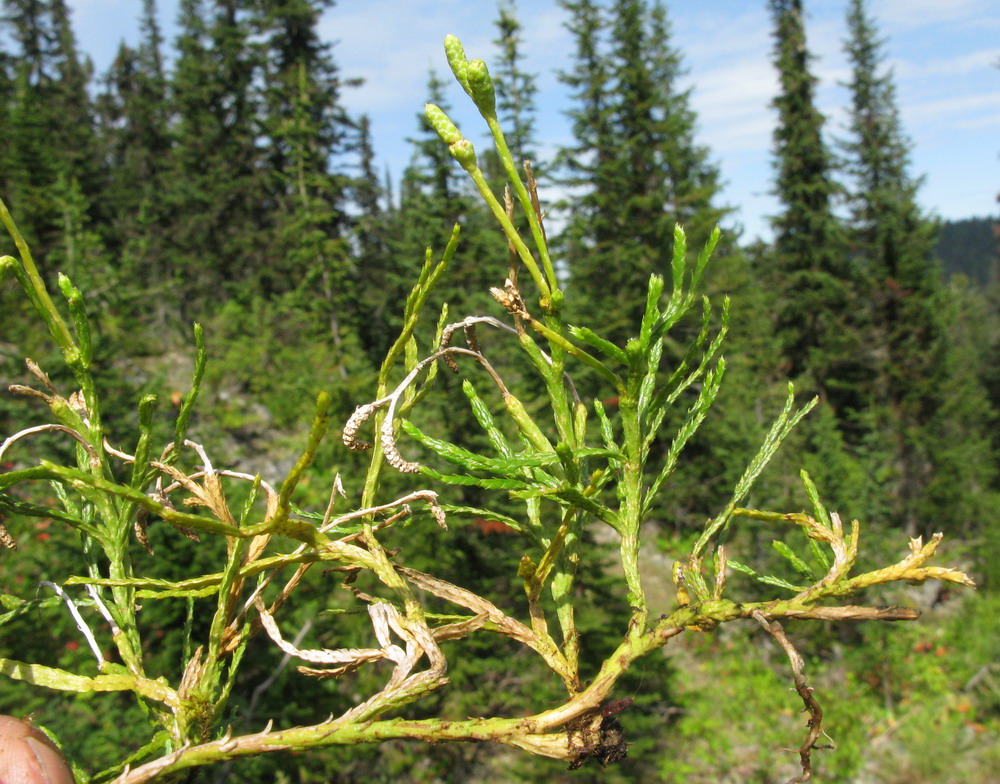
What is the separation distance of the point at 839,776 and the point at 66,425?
1544 centimetres

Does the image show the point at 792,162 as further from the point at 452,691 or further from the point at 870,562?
the point at 452,691

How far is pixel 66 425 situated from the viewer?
935 mm

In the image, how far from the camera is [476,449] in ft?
36.9

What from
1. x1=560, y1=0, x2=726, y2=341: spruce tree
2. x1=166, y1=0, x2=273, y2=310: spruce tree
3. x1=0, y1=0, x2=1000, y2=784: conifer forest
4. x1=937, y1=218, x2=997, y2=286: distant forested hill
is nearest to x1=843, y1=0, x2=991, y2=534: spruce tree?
x1=0, y1=0, x2=1000, y2=784: conifer forest

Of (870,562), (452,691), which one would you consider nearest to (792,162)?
(870,562)

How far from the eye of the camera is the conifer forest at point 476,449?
2.88 ft

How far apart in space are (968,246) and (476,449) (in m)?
177

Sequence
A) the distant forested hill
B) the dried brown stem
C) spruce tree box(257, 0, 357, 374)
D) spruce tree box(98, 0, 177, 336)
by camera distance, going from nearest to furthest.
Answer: the dried brown stem → spruce tree box(257, 0, 357, 374) → spruce tree box(98, 0, 177, 336) → the distant forested hill

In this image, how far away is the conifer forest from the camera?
0.88m

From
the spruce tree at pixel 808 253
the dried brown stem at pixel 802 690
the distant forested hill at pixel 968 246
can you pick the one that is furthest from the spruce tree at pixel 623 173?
the distant forested hill at pixel 968 246

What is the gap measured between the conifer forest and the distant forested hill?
401 ft

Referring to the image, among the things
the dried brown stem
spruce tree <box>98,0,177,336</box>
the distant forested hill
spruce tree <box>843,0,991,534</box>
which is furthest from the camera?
the distant forested hill

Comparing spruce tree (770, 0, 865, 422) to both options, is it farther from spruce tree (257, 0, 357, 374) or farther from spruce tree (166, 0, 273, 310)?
spruce tree (166, 0, 273, 310)

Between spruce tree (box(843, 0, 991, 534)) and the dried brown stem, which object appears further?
spruce tree (box(843, 0, 991, 534))
